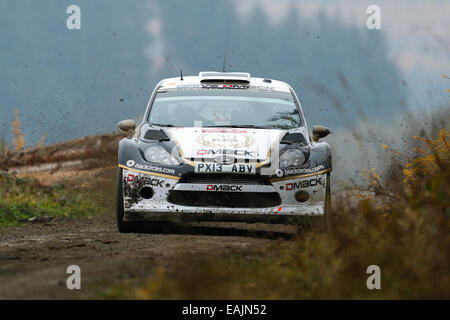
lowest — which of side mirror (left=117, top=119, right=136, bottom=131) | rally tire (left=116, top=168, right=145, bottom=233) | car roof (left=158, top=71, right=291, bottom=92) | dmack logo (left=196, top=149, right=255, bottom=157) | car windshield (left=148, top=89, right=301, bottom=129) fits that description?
rally tire (left=116, top=168, right=145, bottom=233)

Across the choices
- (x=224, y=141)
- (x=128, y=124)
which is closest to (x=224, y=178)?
(x=224, y=141)

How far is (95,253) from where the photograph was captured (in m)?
6.54

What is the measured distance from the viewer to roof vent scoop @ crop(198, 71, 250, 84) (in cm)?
948

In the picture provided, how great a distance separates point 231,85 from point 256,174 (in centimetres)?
214

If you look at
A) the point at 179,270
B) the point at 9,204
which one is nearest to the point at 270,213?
the point at 179,270

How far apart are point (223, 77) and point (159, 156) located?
6.86ft

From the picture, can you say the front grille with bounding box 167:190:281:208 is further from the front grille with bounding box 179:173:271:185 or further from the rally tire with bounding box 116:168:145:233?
the rally tire with bounding box 116:168:145:233

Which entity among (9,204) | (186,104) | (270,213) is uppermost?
(186,104)

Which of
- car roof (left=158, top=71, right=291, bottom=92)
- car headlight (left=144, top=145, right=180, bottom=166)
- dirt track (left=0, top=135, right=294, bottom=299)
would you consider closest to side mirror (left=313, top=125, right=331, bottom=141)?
car roof (left=158, top=71, right=291, bottom=92)

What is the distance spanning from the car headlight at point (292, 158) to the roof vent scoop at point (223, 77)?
1.93 meters

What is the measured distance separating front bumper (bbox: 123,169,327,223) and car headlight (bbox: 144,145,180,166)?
0.17 m

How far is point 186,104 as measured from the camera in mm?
8875
